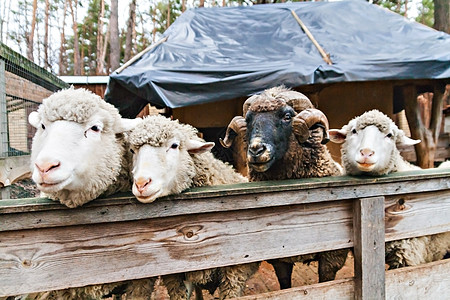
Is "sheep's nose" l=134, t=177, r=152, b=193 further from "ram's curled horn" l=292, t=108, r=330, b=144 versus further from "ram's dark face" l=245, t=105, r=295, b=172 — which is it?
"ram's curled horn" l=292, t=108, r=330, b=144

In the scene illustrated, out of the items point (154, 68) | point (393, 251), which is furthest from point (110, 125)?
point (154, 68)

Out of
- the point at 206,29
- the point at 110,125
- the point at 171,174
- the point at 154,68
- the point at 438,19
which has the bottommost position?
the point at 171,174

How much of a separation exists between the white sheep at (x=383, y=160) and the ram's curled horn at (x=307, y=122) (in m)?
0.18

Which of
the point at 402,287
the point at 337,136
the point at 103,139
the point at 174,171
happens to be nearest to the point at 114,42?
the point at 337,136

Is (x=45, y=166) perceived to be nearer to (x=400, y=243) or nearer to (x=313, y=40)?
(x=400, y=243)

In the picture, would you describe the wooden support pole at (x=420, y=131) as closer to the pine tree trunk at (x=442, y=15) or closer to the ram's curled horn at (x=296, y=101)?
the ram's curled horn at (x=296, y=101)

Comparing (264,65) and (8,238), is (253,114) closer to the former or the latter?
(8,238)

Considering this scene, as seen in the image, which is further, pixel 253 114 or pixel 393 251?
A: pixel 253 114

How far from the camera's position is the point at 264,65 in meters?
4.53

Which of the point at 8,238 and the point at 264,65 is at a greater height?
the point at 264,65

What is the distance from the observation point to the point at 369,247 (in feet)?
6.03

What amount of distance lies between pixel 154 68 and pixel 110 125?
10.2ft

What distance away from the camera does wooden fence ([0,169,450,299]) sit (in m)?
1.44

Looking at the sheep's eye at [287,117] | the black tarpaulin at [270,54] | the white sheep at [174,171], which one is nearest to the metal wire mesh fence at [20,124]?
the black tarpaulin at [270,54]
